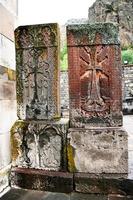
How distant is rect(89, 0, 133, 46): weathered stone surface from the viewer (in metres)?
29.3

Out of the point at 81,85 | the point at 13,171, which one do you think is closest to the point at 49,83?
the point at 81,85

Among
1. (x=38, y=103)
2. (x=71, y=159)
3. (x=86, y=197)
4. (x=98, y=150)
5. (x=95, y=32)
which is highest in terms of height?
(x=95, y=32)

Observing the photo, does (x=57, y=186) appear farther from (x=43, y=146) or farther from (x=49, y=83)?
(x=49, y=83)

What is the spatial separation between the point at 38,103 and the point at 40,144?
1.49ft

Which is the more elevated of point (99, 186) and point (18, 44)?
point (18, 44)

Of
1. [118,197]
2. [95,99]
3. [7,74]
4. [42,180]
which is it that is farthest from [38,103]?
[118,197]

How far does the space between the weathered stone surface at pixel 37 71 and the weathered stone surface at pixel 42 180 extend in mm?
609

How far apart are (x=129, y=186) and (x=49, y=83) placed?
1353mm

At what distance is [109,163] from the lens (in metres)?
2.95

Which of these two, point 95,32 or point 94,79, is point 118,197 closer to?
point 94,79

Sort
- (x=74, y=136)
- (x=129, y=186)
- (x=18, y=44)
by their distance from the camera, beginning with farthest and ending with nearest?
(x=18, y=44) < (x=74, y=136) < (x=129, y=186)

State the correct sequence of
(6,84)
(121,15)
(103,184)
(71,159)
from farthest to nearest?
1. (121,15)
2. (6,84)
3. (71,159)
4. (103,184)

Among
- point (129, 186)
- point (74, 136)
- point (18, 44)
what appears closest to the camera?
point (129, 186)

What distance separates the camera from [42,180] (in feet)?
9.96
